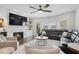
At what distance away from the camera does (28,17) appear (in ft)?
7.86

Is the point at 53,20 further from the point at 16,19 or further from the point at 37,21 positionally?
the point at 16,19

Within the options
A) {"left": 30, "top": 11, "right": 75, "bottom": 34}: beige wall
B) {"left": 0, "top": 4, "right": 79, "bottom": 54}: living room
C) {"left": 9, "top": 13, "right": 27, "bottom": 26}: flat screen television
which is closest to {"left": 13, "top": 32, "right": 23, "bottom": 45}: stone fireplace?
{"left": 0, "top": 4, "right": 79, "bottom": 54}: living room

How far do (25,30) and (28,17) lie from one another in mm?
366

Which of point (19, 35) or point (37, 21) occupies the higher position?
point (37, 21)

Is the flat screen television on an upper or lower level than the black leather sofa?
upper

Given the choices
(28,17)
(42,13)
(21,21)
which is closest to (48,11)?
(42,13)

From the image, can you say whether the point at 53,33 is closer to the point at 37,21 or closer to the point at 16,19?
the point at 37,21

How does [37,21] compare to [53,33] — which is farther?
[53,33]

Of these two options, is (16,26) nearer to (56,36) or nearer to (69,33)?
(56,36)

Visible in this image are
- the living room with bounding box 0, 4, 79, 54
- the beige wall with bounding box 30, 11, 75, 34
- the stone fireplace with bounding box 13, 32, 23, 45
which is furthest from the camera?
the stone fireplace with bounding box 13, 32, 23, 45

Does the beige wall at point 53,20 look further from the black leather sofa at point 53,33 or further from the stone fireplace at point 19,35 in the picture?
the stone fireplace at point 19,35

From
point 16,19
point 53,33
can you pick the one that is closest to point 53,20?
point 53,33

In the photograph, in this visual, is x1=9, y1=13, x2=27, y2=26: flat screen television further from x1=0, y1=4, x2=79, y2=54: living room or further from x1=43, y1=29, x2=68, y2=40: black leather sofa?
x1=43, y1=29, x2=68, y2=40: black leather sofa
